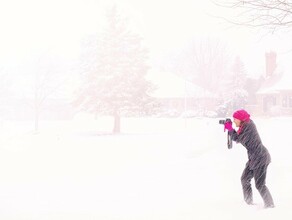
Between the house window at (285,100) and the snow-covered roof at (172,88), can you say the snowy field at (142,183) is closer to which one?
the house window at (285,100)

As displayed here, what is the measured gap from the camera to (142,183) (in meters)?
12.5

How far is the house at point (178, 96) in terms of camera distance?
64438 millimetres

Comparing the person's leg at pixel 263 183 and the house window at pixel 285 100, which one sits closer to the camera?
the person's leg at pixel 263 183

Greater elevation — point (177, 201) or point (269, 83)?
point (269, 83)

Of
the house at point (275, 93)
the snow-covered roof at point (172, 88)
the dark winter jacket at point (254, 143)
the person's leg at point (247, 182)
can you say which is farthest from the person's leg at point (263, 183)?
the snow-covered roof at point (172, 88)

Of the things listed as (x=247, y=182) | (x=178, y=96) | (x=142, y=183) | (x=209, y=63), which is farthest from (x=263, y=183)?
(x=209, y=63)

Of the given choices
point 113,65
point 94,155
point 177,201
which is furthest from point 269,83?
point 177,201

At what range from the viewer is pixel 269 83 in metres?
58.8

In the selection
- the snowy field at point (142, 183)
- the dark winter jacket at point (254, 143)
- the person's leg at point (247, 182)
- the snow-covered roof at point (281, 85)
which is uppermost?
the snow-covered roof at point (281, 85)

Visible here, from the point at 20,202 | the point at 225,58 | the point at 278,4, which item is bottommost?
the point at 20,202

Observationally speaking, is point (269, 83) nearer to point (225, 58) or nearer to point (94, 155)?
point (225, 58)

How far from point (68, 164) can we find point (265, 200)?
10534mm

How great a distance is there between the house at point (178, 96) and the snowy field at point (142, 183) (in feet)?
137

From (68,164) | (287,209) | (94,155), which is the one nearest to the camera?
(287,209)
